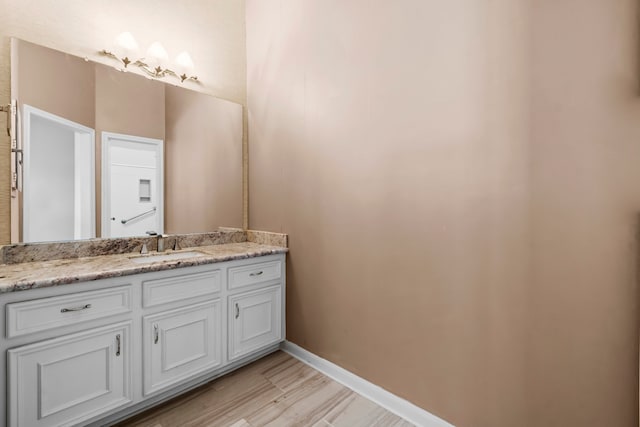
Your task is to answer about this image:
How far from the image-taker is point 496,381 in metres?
1.36

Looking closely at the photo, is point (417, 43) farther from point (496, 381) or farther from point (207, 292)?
point (207, 292)

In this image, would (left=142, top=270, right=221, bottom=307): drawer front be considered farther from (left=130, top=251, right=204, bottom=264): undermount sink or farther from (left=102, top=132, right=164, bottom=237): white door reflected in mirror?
(left=102, top=132, right=164, bottom=237): white door reflected in mirror

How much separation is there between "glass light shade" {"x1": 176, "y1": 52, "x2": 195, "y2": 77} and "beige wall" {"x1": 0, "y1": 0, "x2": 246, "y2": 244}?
0.28 ft

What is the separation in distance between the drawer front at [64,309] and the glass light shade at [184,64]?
1.69 meters

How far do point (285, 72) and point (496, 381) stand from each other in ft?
7.71

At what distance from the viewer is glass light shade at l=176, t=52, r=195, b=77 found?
7.54 feet

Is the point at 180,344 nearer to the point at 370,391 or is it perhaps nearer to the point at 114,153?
the point at 370,391

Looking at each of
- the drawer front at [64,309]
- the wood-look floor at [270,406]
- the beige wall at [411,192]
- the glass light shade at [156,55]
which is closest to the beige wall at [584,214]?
the beige wall at [411,192]

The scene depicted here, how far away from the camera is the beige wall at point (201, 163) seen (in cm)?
228

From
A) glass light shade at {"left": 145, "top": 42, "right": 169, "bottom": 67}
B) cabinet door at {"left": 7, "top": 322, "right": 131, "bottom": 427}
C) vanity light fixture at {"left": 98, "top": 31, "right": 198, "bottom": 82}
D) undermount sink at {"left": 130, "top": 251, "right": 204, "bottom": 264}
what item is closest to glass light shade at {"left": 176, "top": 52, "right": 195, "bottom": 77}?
vanity light fixture at {"left": 98, "top": 31, "right": 198, "bottom": 82}

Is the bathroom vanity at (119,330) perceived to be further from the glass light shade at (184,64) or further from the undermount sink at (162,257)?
the glass light shade at (184,64)

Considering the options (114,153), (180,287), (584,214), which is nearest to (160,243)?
(180,287)

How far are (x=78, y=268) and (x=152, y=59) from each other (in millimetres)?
1542

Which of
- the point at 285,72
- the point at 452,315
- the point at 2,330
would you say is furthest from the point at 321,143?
the point at 2,330
